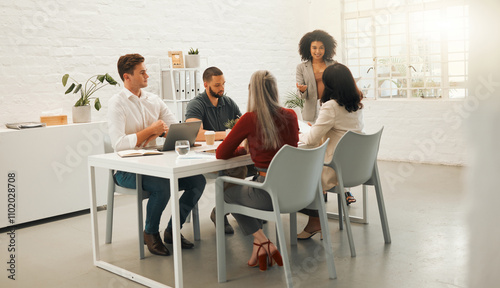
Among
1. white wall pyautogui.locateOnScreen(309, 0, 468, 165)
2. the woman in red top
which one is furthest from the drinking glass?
white wall pyautogui.locateOnScreen(309, 0, 468, 165)

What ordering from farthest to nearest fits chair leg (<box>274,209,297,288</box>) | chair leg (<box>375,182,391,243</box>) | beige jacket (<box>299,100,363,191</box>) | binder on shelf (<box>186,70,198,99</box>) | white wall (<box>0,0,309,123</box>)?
1. binder on shelf (<box>186,70,198,99</box>)
2. white wall (<box>0,0,309,123</box>)
3. chair leg (<box>375,182,391,243</box>)
4. beige jacket (<box>299,100,363,191</box>)
5. chair leg (<box>274,209,297,288</box>)

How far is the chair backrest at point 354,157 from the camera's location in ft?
9.96

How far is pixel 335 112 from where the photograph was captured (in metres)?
3.21

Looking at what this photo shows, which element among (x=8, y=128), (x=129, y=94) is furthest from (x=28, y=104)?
(x=129, y=94)

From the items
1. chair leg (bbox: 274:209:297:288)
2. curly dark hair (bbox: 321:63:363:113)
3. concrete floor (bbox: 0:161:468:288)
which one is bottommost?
concrete floor (bbox: 0:161:468:288)

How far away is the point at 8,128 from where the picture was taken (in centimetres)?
404

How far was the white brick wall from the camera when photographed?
426 cm

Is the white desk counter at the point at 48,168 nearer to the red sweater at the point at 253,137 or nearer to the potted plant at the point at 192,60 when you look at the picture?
the potted plant at the point at 192,60

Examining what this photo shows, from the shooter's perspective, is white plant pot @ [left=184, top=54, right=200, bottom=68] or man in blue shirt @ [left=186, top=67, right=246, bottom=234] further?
white plant pot @ [left=184, top=54, right=200, bottom=68]

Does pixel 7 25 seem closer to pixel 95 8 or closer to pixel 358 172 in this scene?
pixel 95 8

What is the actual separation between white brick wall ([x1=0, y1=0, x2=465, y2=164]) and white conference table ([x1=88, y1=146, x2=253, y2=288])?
1803 millimetres

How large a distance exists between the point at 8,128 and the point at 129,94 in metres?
1.34

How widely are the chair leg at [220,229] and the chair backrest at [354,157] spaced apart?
30.8 inches

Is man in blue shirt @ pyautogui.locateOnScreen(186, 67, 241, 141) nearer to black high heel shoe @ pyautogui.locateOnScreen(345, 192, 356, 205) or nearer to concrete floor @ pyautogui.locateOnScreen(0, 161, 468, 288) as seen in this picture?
concrete floor @ pyautogui.locateOnScreen(0, 161, 468, 288)
